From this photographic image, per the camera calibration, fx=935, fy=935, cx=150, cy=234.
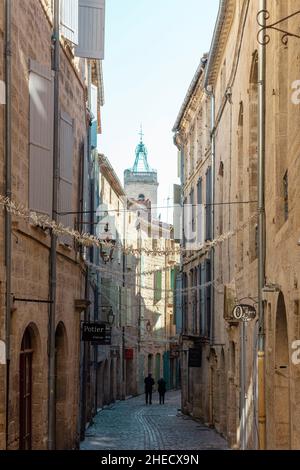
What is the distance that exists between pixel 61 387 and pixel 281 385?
22.1ft

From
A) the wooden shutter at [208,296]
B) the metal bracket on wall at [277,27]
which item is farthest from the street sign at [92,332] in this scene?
the metal bracket on wall at [277,27]

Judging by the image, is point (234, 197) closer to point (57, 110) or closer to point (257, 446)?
point (57, 110)

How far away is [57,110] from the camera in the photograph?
16297 millimetres

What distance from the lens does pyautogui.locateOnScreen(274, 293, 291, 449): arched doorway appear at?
494 inches

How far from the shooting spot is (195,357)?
29.2 metres

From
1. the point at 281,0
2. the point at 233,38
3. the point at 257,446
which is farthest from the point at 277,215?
the point at 233,38

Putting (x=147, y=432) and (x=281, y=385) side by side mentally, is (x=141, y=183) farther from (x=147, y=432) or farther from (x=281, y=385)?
(x=281, y=385)

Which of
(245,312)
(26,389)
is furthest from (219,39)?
(26,389)

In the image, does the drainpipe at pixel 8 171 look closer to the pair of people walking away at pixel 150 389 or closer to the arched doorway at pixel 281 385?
the arched doorway at pixel 281 385

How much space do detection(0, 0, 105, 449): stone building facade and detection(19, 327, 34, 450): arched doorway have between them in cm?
2

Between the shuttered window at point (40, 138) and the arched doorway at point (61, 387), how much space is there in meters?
3.49

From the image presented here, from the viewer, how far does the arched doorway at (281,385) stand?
12.5 metres

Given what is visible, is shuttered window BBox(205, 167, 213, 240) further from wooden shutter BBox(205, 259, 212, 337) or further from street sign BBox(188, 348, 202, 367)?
street sign BBox(188, 348, 202, 367)

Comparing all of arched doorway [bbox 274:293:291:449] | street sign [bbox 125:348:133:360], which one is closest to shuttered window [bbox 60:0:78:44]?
arched doorway [bbox 274:293:291:449]
